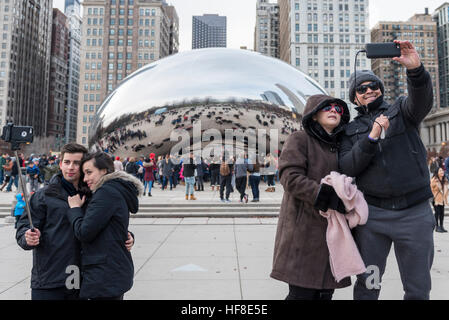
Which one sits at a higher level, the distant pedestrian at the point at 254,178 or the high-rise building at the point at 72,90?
the high-rise building at the point at 72,90

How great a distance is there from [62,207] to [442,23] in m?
166

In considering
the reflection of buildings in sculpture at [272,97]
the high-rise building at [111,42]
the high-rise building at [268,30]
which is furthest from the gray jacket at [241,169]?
the high-rise building at [268,30]

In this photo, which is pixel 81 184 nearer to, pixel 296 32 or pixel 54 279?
pixel 54 279

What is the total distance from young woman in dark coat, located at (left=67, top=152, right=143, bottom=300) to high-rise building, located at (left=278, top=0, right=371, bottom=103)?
3594 inches

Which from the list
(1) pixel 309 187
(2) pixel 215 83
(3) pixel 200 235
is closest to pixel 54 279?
(1) pixel 309 187

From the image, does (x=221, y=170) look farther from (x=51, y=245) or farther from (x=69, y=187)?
(x=51, y=245)

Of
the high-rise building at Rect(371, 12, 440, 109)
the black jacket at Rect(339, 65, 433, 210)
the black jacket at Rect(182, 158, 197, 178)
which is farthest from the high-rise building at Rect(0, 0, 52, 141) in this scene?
the high-rise building at Rect(371, 12, 440, 109)

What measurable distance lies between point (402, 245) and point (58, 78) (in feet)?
431

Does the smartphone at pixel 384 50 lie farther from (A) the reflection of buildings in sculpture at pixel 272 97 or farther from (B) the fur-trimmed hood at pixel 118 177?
(A) the reflection of buildings in sculpture at pixel 272 97

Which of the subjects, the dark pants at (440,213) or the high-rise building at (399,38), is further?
the high-rise building at (399,38)

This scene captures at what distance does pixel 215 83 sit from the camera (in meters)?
9.55

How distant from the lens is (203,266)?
3.93m

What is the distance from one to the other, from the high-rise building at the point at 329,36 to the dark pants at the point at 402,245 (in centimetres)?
9087

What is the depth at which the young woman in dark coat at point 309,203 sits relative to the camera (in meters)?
1.71
